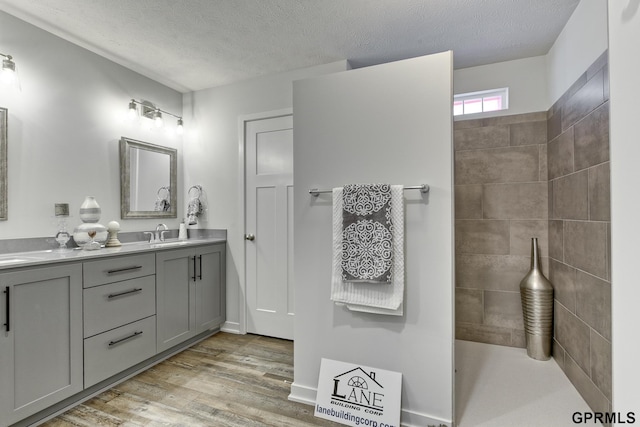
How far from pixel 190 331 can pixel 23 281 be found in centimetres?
136

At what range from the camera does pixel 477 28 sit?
229 cm

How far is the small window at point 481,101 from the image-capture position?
281cm

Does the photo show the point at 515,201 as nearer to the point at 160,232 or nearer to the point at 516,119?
the point at 516,119

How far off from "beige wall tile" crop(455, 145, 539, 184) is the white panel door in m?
1.64

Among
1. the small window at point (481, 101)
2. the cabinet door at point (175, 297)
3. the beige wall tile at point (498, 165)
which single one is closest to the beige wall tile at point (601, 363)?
the beige wall tile at point (498, 165)

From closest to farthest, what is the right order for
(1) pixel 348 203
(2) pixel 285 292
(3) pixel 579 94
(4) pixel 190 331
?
(1) pixel 348 203, (3) pixel 579 94, (4) pixel 190 331, (2) pixel 285 292

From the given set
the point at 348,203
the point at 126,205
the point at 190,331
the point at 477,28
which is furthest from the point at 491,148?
the point at 126,205

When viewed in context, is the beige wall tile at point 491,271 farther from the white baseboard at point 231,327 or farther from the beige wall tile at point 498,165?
the white baseboard at point 231,327

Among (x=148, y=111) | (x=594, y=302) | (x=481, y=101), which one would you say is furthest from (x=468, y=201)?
(x=148, y=111)

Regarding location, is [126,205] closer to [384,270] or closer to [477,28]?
[384,270]

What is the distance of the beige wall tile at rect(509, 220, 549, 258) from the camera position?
8.54 feet

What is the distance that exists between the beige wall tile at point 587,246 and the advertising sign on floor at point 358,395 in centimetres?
128

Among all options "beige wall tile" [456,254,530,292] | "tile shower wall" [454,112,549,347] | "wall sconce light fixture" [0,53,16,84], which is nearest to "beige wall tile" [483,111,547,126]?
"tile shower wall" [454,112,549,347]

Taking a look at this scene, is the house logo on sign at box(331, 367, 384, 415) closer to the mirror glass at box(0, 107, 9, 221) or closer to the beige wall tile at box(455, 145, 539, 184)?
the beige wall tile at box(455, 145, 539, 184)
